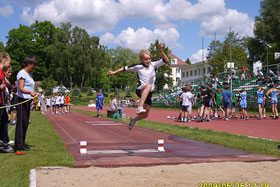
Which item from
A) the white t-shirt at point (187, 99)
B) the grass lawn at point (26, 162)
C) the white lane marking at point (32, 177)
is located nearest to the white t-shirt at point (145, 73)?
the grass lawn at point (26, 162)

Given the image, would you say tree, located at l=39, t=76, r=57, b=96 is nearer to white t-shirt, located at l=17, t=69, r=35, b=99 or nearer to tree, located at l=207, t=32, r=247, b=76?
tree, located at l=207, t=32, r=247, b=76

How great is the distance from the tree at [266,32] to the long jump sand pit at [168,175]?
163 ft

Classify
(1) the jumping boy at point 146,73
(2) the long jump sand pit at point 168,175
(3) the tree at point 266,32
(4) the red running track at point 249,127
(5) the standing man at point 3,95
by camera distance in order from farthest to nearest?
(3) the tree at point 266,32 < (4) the red running track at point 249,127 < (1) the jumping boy at point 146,73 < (5) the standing man at point 3,95 < (2) the long jump sand pit at point 168,175

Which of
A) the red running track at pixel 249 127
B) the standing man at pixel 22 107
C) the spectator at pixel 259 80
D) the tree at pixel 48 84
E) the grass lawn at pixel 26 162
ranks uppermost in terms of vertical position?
the tree at pixel 48 84

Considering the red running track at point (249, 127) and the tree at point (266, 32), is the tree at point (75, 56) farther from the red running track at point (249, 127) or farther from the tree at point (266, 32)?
the red running track at point (249, 127)

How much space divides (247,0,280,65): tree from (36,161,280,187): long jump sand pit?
49.6 metres

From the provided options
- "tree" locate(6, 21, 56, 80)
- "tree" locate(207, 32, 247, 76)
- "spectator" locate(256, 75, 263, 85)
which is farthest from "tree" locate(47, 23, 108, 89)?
"spectator" locate(256, 75, 263, 85)

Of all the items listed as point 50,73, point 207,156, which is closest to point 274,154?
point 207,156

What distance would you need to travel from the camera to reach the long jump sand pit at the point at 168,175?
14.6ft

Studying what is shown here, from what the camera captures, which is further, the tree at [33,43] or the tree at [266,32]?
the tree at [33,43]

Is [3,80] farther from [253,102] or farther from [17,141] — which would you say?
[253,102]

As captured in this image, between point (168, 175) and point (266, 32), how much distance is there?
54.2 metres

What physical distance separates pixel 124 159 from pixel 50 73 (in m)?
72.0

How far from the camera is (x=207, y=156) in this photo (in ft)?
21.9
